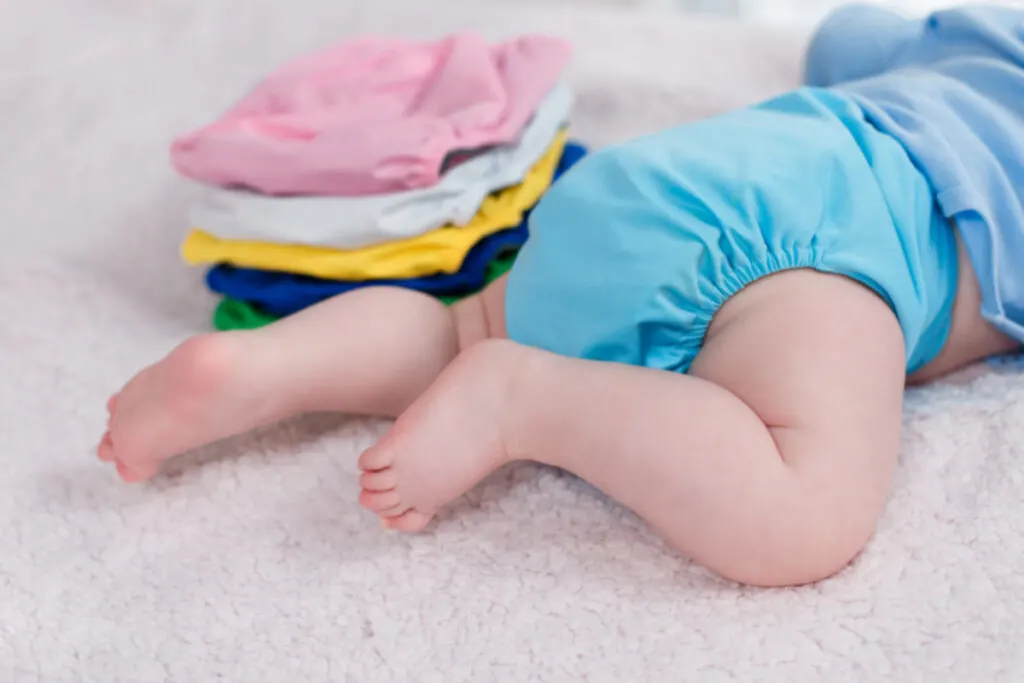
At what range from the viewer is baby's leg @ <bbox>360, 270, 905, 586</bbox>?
66 cm

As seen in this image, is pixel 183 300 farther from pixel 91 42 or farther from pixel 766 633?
pixel 766 633

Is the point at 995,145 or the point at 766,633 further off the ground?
the point at 995,145

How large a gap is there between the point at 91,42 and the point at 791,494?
127cm

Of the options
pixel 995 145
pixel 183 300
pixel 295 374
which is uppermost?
pixel 995 145

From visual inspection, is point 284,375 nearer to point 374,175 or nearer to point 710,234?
point 374,175

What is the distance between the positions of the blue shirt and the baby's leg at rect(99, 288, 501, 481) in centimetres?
42

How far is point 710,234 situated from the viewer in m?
0.74

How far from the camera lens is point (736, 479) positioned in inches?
25.7

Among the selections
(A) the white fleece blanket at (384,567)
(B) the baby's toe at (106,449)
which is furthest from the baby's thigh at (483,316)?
(B) the baby's toe at (106,449)

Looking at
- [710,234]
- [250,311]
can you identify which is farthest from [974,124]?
[250,311]

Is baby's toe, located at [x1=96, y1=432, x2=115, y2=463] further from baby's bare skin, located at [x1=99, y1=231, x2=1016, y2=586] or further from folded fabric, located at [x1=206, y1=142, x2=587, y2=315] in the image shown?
folded fabric, located at [x1=206, y1=142, x2=587, y2=315]

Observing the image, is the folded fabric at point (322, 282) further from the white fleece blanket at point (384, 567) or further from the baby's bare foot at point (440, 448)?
the baby's bare foot at point (440, 448)

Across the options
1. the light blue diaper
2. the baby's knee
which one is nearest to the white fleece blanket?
the baby's knee

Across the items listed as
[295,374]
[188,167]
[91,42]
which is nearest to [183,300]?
[188,167]
